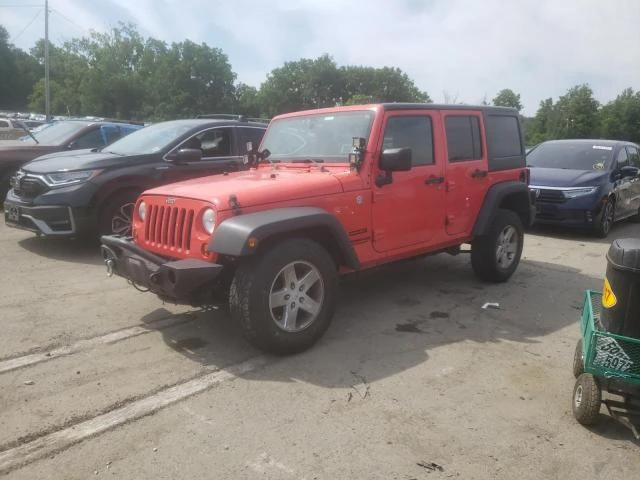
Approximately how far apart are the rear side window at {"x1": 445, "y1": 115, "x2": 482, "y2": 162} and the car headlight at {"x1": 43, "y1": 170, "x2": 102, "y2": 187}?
4.22 metres

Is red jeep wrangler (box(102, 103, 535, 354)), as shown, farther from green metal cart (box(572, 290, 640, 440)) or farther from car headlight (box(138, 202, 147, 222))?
green metal cart (box(572, 290, 640, 440))

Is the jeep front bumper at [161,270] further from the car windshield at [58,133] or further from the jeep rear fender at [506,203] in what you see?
the car windshield at [58,133]

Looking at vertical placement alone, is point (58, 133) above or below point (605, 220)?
above

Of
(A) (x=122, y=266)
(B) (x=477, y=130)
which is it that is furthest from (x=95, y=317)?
(B) (x=477, y=130)

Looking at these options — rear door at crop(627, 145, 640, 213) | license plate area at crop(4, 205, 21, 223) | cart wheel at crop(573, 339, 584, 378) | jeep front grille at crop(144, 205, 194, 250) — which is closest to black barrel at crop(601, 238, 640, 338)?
cart wheel at crop(573, 339, 584, 378)

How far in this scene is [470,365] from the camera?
384cm

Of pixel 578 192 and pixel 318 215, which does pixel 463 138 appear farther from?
pixel 578 192

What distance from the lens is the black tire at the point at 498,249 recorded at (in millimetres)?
5695

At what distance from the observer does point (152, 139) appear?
7234 mm

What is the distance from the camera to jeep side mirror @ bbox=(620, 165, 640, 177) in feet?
32.2

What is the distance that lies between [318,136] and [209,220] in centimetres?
161

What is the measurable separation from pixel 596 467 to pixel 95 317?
3.92 m

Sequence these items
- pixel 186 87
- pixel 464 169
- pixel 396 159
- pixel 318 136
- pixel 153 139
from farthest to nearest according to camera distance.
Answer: pixel 186 87 < pixel 153 139 < pixel 464 169 < pixel 318 136 < pixel 396 159

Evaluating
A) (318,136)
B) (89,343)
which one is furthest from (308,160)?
(89,343)
